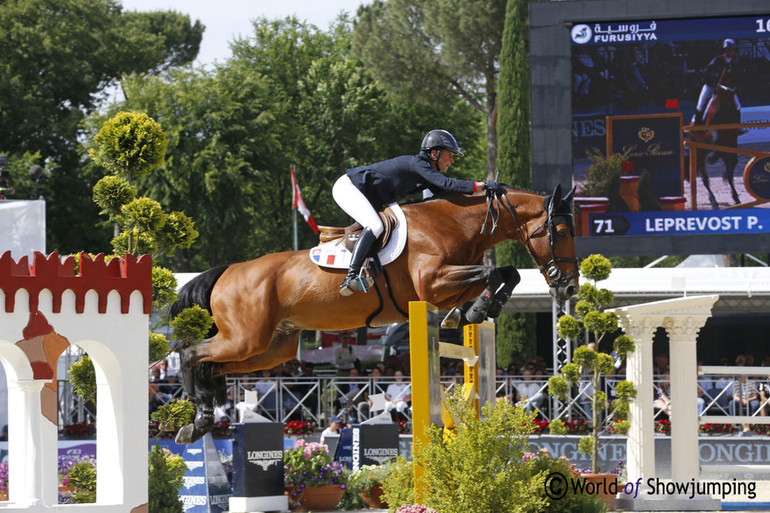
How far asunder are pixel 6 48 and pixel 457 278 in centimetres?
3161

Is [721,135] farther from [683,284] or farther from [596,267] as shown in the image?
[596,267]

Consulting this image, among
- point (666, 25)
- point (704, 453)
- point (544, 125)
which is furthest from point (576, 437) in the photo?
point (666, 25)

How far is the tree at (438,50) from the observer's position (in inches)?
1427

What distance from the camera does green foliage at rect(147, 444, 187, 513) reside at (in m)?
8.85

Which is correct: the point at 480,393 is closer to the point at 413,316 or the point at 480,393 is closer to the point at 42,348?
the point at 413,316

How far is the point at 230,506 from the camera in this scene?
12211mm

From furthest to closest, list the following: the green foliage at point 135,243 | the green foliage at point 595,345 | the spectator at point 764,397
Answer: the spectator at point 764,397 < the green foliage at point 595,345 < the green foliage at point 135,243

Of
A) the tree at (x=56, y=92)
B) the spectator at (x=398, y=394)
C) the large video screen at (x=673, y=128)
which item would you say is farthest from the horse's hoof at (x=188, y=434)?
the tree at (x=56, y=92)

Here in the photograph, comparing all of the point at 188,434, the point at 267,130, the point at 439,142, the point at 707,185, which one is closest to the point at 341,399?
the point at 707,185

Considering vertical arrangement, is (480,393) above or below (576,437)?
above

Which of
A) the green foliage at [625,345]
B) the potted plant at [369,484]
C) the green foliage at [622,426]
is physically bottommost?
the potted plant at [369,484]

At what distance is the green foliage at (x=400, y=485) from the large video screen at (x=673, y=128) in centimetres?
973

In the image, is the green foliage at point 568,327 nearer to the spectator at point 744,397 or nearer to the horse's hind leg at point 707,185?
the spectator at point 744,397

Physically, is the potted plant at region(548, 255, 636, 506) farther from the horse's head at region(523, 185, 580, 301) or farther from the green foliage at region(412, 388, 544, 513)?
the green foliage at region(412, 388, 544, 513)
